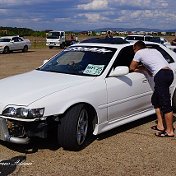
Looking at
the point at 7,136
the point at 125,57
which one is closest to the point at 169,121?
the point at 125,57

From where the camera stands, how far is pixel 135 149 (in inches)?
218

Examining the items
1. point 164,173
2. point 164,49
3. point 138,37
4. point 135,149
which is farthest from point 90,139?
point 138,37

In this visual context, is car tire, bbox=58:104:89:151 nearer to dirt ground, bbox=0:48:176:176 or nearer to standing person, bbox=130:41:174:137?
dirt ground, bbox=0:48:176:176

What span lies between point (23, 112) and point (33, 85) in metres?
0.73

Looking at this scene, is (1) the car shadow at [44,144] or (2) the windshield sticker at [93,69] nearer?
(1) the car shadow at [44,144]

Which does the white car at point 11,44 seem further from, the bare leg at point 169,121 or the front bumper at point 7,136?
the front bumper at point 7,136

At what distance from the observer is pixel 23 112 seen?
4.89 m

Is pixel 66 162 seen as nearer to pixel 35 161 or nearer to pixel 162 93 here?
pixel 35 161

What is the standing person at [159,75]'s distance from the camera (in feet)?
20.0

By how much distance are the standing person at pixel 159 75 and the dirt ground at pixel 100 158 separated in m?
0.32

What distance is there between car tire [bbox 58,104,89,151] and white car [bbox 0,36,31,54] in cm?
2704

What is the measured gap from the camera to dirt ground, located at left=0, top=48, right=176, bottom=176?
4652 millimetres

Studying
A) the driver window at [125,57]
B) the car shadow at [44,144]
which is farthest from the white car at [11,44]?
the car shadow at [44,144]

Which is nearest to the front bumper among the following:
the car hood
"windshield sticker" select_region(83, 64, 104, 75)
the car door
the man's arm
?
the car hood
